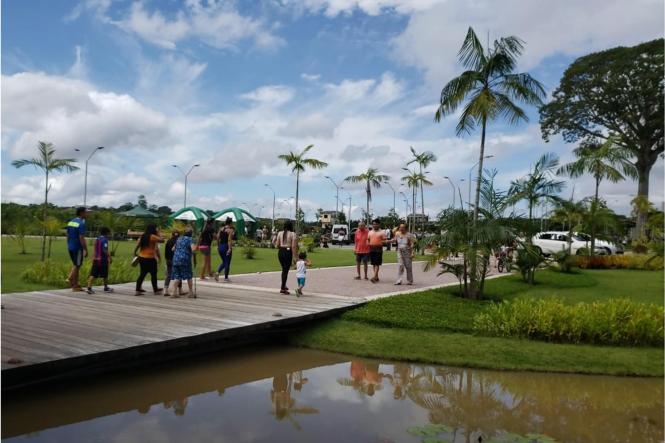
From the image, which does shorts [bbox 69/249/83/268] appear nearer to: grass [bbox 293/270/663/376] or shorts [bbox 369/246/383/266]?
grass [bbox 293/270/663/376]

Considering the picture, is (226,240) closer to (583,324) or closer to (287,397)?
(287,397)

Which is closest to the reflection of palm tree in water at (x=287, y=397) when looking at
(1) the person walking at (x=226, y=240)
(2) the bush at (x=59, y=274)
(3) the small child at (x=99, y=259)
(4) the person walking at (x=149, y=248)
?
(4) the person walking at (x=149, y=248)

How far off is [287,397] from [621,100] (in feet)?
130

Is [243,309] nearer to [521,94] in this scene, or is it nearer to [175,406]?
[175,406]

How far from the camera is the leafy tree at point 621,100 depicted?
36.9m

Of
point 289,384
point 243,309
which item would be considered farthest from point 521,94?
point 289,384

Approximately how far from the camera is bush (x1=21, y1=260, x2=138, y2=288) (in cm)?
1255

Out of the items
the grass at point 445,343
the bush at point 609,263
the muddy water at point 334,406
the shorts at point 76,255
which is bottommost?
the muddy water at point 334,406

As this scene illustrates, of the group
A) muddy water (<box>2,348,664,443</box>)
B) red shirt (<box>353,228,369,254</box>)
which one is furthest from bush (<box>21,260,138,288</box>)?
muddy water (<box>2,348,664,443</box>)

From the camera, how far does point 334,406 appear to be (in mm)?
6020

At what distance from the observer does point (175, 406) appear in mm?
5859

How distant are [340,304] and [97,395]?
16.5 ft

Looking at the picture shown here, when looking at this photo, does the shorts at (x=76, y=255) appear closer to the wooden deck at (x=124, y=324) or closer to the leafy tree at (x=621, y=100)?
the wooden deck at (x=124, y=324)

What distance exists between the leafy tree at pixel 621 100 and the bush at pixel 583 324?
30.6m
